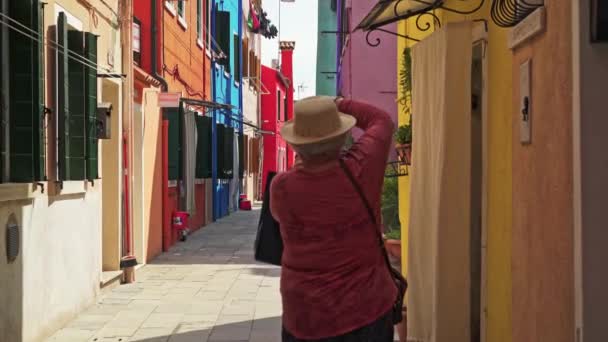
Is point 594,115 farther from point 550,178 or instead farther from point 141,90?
point 141,90

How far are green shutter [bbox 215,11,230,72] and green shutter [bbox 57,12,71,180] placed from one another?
15.5 metres

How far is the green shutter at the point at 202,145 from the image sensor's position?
56.6 ft

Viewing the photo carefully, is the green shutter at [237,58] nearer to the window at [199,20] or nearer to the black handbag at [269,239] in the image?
the window at [199,20]

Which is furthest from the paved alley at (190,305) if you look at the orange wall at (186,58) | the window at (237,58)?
the window at (237,58)

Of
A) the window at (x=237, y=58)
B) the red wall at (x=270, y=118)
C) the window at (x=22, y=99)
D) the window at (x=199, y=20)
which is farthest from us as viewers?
the red wall at (x=270, y=118)

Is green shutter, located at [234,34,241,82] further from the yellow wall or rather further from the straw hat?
the straw hat

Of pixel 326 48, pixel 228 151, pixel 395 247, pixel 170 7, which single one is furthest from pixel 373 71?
pixel 326 48

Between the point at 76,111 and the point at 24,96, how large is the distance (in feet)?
5.72

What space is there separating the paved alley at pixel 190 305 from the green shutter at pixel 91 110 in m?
1.48

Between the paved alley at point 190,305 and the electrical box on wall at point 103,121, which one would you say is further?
the electrical box on wall at point 103,121

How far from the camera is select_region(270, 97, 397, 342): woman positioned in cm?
308

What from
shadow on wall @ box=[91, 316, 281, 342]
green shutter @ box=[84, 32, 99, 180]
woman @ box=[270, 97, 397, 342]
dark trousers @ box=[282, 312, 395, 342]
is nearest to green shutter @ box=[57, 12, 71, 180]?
green shutter @ box=[84, 32, 99, 180]

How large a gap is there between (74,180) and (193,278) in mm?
3455

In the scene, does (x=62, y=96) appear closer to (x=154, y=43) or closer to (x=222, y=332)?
(x=222, y=332)
